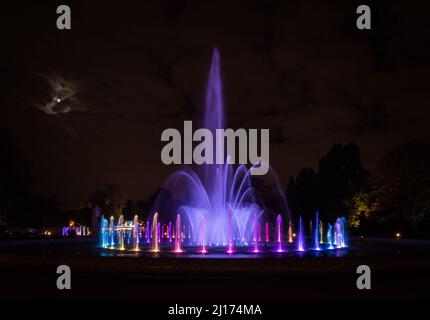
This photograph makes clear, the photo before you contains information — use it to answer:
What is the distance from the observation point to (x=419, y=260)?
19.0m

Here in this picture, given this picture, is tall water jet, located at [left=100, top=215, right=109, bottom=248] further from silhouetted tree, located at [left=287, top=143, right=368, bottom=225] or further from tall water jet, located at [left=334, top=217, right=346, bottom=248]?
silhouetted tree, located at [left=287, top=143, right=368, bottom=225]

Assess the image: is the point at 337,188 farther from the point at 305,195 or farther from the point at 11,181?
the point at 11,181

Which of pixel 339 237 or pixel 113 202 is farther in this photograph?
pixel 113 202

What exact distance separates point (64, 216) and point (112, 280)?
83.2 meters

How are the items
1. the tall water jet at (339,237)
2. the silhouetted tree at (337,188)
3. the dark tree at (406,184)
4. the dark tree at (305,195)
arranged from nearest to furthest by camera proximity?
1. the tall water jet at (339,237)
2. the dark tree at (406,184)
3. the silhouetted tree at (337,188)
4. the dark tree at (305,195)

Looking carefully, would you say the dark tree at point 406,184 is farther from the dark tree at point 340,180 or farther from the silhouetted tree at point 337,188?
the dark tree at point 340,180

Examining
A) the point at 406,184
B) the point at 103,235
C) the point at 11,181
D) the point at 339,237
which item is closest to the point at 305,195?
the point at 406,184

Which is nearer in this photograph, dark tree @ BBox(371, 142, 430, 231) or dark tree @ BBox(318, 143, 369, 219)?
dark tree @ BBox(371, 142, 430, 231)

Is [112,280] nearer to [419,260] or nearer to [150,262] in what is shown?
[150,262]

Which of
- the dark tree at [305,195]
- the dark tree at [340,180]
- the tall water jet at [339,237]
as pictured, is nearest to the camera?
the tall water jet at [339,237]

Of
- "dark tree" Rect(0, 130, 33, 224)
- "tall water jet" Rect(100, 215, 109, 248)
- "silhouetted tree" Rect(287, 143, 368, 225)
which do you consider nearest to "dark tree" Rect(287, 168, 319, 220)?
"silhouetted tree" Rect(287, 143, 368, 225)

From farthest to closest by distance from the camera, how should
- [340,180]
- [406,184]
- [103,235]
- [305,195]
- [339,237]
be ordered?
[305,195]
[340,180]
[406,184]
[103,235]
[339,237]

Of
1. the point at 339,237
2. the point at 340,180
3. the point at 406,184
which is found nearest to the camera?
the point at 339,237

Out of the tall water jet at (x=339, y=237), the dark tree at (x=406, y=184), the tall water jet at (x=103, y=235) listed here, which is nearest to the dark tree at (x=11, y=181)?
the tall water jet at (x=103, y=235)
